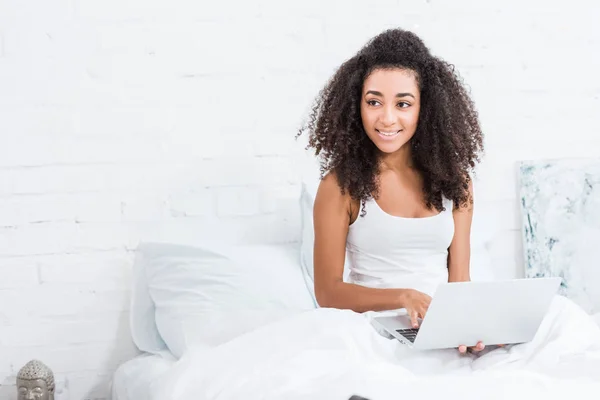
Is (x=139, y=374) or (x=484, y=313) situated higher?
(x=484, y=313)

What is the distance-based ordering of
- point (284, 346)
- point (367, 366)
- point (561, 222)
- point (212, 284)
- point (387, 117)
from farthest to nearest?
point (561, 222) < point (212, 284) < point (387, 117) < point (284, 346) < point (367, 366)

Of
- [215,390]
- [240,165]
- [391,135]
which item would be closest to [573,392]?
[215,390]

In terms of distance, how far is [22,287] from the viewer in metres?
2.32

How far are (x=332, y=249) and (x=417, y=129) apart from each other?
0.35m

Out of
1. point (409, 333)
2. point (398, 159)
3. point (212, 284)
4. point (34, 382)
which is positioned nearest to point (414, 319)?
point (409, 333)

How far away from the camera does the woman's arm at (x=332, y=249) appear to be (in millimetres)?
1883

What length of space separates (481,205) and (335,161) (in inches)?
29.6

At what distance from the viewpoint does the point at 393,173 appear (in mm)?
2041

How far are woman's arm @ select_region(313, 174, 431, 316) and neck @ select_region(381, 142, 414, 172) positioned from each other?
14 cm

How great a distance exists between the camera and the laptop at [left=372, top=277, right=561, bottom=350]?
4.92 feet

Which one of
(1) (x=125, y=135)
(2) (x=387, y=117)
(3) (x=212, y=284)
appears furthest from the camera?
(1) (x=125, y=135)

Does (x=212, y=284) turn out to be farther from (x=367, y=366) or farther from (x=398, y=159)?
(x=367, y=366)

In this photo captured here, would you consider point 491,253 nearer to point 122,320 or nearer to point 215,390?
point 122,320

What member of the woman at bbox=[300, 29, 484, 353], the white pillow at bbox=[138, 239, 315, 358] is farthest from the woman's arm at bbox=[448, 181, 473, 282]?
the white pillow at bbox=[138, 239, 315, 358]
